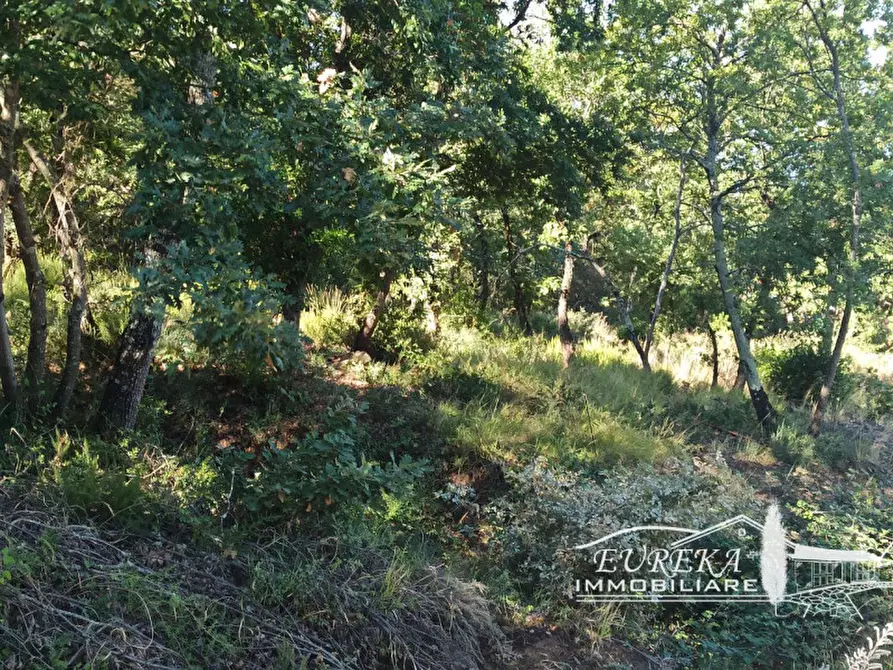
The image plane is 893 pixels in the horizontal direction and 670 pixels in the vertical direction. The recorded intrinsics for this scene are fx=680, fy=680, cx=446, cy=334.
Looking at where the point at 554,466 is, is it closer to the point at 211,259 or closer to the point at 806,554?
the point at 806,554

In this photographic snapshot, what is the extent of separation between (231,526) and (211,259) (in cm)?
165

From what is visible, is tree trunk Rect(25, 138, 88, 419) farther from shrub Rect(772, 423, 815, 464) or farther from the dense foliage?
shrub Rect(772, 423, 815, 464)

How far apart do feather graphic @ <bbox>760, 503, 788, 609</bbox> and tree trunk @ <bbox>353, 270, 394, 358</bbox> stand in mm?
4680

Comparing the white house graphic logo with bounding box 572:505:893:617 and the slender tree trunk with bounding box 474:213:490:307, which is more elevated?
the slender tree trunk with bounding box 474:213:490:307

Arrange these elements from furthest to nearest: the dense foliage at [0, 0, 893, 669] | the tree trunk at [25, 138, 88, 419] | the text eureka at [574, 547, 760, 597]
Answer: the tree trunk at [25, 138, 88, 419] < the text eureka at [574, 547, 760, 597] < the dense foliage at [0, 0, 893, 669]

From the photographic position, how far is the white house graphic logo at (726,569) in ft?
15.1

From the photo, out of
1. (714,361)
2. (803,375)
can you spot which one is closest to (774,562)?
(714,361)

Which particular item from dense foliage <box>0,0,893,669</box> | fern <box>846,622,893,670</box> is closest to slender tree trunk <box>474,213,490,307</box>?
dense foliage <box>0,0,893,669</box>

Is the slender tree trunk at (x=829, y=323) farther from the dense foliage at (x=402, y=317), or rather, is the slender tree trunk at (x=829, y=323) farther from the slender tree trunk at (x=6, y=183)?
the slender tree trunk at (x=6, y=183)

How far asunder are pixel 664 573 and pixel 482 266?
20.4 feet

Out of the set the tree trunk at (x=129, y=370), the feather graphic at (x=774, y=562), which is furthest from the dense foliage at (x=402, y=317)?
the feather graphic at (x=774, y=562)

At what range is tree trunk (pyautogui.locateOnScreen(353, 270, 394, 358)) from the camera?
26.8 feet

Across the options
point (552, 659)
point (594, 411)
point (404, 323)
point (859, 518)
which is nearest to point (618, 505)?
point (552, 659)

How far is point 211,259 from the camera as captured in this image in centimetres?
303
